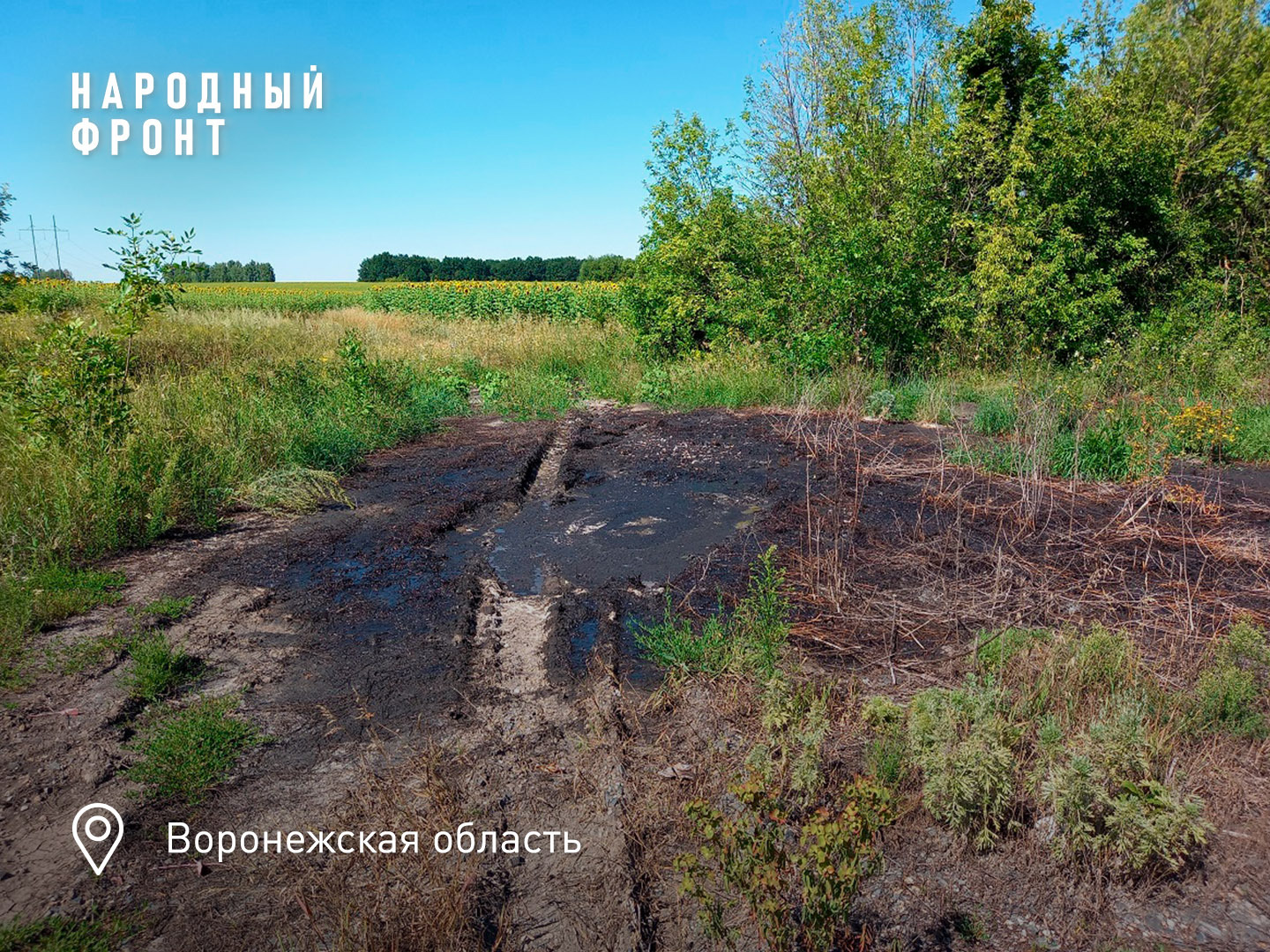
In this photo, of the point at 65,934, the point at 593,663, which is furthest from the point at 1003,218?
the point at 65,934

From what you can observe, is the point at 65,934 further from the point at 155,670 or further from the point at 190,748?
the point at 155,670

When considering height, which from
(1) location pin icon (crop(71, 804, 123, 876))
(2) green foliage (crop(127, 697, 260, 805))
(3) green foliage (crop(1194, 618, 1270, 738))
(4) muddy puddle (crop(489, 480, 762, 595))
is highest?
(3) green foliage (crop(1194, 618, 1270, 738))

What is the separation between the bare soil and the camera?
2.74 metres

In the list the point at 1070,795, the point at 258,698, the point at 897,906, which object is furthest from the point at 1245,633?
the point at 258,698

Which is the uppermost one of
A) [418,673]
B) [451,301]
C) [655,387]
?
[451,301]

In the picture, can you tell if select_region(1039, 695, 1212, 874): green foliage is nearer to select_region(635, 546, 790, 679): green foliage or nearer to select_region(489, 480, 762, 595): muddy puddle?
select_region(635, 546, 790, 679): green foliage

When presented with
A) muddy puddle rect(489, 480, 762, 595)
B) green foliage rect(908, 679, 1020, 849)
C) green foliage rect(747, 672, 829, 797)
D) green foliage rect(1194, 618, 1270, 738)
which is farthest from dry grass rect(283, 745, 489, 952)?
green foliage rect(1194, 618, 1270, 738)

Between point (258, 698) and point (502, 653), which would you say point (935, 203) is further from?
point (258, 698)

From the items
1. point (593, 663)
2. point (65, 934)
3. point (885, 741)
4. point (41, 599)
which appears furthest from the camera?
point (41, 599)

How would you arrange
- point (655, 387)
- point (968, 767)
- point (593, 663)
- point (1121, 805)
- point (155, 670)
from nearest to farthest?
point (1121, 805) → point (968, 767) → point (155, 670) → point (593, 663) → point (655, 387)

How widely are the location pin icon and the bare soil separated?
1.9 inches

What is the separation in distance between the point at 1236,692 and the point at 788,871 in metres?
2.27

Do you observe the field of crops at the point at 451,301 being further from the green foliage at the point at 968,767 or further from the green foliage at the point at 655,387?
the green foliage at the point at 968,767

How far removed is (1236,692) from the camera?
11.3 feet
